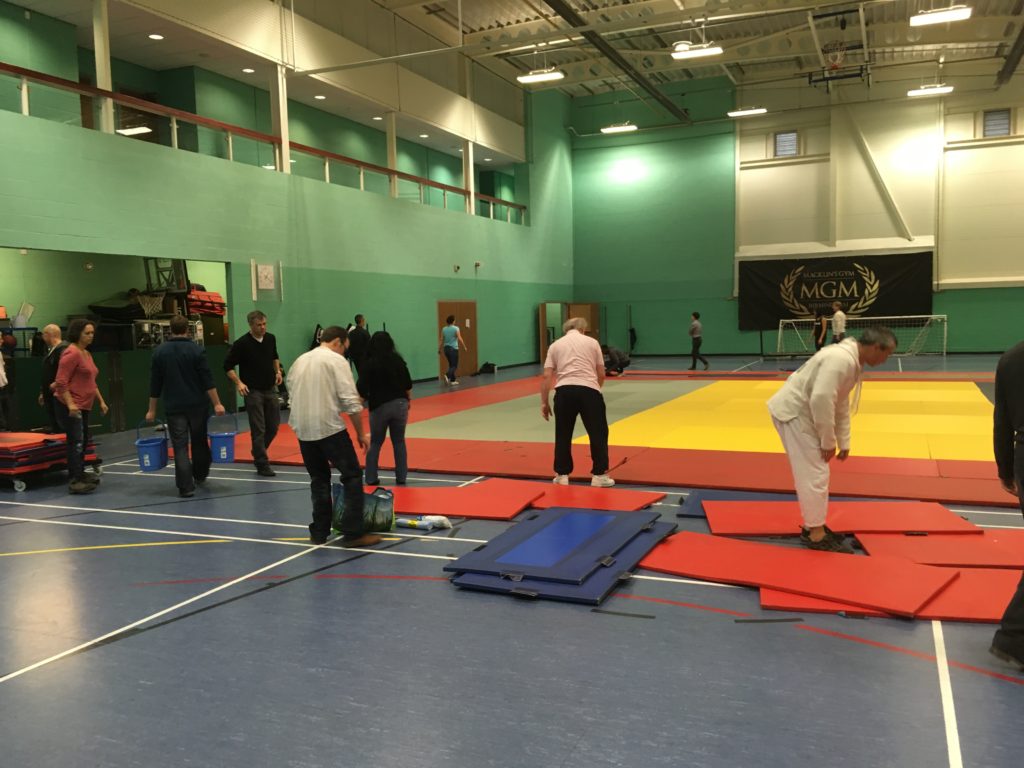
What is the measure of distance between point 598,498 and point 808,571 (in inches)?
93.5

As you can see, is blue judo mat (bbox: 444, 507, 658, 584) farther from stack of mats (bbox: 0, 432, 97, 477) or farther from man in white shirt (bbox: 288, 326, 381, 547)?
stack of mats (bbox: 0, 432, 97, 477)

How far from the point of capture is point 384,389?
745cm

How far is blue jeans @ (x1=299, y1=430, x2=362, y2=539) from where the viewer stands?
18.4 ft

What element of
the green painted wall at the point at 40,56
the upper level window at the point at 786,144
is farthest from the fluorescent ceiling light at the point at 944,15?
the green painted wall at the point at 40,56

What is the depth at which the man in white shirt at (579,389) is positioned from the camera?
7.23 m

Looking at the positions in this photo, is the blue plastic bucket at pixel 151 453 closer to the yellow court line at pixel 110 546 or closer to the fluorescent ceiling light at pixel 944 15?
the yellow court line at pixel 110 546

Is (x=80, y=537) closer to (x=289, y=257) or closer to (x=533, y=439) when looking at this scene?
(x=533, y=439)

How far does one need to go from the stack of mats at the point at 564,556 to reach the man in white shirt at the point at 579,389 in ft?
4.35

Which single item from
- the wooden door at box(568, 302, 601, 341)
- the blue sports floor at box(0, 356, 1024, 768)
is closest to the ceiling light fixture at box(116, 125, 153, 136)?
the blue sports floor at box(0, 356, 1024, 768)

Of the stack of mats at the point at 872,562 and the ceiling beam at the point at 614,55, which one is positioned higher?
the ceiling beam at the point at 614,55

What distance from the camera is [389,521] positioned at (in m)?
6.06

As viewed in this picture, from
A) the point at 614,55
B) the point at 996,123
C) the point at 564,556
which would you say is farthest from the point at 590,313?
the point at 564,556

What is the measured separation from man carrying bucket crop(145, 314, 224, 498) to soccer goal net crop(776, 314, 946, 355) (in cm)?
2060

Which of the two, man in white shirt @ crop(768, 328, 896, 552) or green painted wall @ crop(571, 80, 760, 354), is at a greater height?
green painted wall @ crop(571, 80, 760, 354)
